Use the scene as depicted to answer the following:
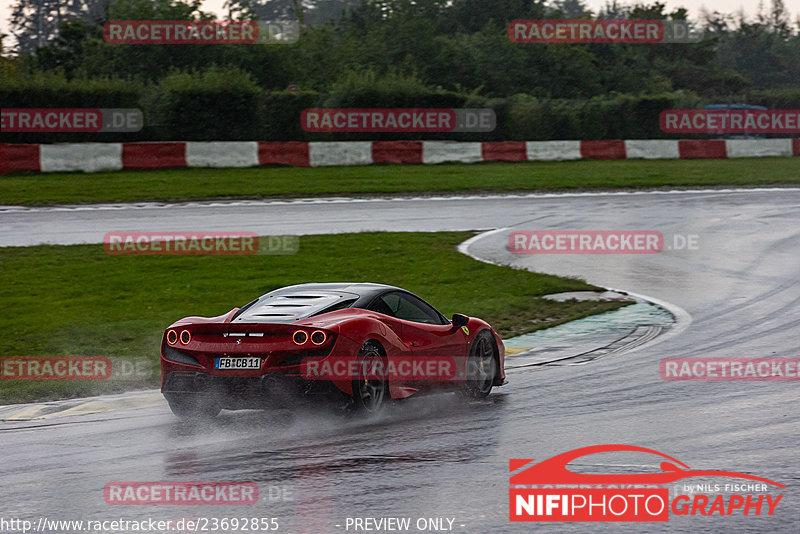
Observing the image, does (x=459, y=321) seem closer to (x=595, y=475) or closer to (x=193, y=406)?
(x=193, y=406)

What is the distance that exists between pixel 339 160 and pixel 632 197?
381 inches

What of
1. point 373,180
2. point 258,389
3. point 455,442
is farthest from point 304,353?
point 373,180

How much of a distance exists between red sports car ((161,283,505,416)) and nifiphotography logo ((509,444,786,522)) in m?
1.82

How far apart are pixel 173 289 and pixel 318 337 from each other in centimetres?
830

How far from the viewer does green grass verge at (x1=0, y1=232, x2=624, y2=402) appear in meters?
12.0

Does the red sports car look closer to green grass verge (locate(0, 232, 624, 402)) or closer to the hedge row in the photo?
green grass verge (locate(0, 232, 624, 402))

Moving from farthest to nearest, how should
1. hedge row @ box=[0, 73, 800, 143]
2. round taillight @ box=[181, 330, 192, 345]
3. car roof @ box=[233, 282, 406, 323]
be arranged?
hedge row @ box=[0, 73, 800, 143], car roof @ box=[233, 282, 406, 323], round taillight @ box=[181, 330, 192, 345]

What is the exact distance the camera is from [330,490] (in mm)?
5891

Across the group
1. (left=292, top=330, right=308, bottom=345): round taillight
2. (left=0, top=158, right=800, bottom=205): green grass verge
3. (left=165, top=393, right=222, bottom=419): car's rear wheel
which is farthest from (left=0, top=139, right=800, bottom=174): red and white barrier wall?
(left=292, top=330, right=308, bottom=345): round taillight

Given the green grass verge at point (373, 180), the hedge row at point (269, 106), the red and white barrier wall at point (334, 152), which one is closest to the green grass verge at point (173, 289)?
the green grass verge at point (373, 180)

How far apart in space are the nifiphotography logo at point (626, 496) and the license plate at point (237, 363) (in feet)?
7.02

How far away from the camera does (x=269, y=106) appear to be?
3728 cm

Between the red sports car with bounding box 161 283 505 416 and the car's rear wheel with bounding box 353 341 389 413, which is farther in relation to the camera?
the car's rear wheel with bounding box 353 341 389 413

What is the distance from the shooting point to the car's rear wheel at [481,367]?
30.9 ft
